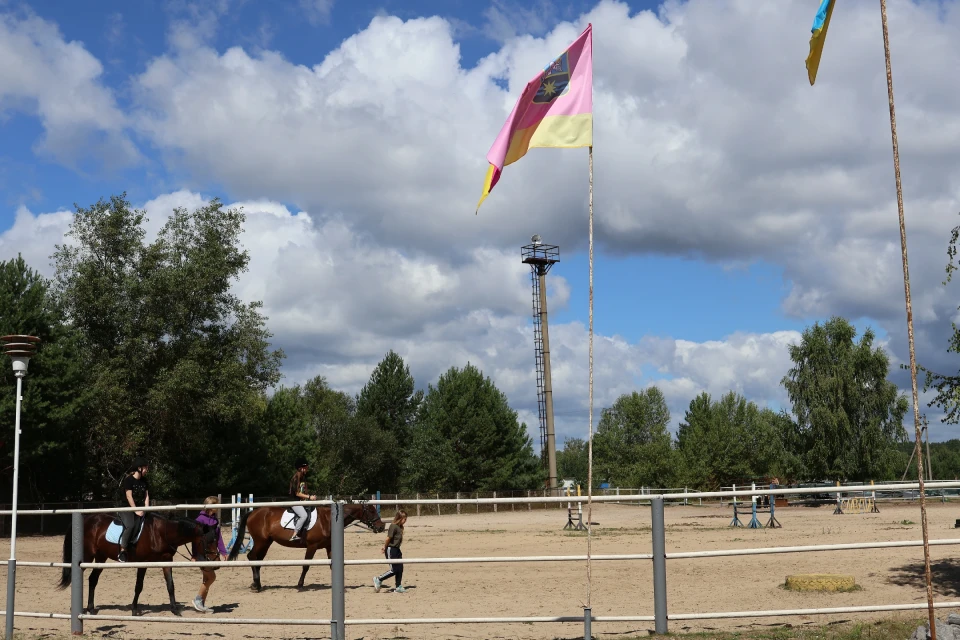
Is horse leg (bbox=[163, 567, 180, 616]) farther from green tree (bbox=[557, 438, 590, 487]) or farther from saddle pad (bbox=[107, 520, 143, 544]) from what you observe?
green tree (bbox=[557, 438, 590, 487])

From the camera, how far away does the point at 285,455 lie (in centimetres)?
7625

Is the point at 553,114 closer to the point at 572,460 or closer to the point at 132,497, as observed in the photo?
the point at 132,497

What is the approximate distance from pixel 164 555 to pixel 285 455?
6526 centimetres

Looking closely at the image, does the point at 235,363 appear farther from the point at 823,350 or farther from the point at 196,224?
the point at 823,350

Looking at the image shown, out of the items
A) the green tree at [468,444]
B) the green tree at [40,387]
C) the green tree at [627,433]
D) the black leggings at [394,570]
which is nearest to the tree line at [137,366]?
the green tree at [40,387]

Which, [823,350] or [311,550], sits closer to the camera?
[311,550]

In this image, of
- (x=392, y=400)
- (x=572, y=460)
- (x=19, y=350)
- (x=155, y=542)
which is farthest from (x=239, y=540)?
(x=572, y=460)

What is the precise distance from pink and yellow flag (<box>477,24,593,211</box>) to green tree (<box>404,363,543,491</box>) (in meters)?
70.2

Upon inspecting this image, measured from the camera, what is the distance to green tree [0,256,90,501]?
39.5 meters

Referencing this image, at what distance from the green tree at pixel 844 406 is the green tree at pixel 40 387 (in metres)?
44.5

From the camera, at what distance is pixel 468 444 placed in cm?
8031

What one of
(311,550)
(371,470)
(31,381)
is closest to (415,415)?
(371,470)

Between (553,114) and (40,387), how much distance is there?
37.3 metres

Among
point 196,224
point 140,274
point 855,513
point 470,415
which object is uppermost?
point 196,224
